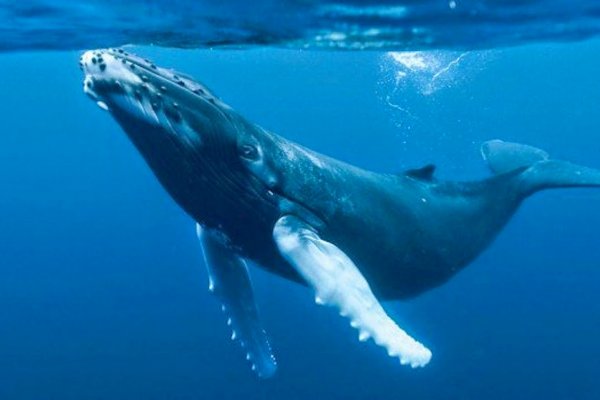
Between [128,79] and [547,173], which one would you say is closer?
[128,79]

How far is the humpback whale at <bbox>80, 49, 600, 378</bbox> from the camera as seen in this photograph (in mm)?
6648

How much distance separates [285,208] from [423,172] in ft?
11.7

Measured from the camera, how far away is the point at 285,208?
7.68 m

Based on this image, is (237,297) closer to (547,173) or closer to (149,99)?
(149,99)

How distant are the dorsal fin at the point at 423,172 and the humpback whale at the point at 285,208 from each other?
18 mm

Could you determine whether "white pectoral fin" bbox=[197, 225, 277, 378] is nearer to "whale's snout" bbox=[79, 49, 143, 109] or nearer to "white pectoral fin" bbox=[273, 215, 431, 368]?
"white pectoral fin" bbox=[273, 215, 431, 368]

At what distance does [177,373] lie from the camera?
31.3m

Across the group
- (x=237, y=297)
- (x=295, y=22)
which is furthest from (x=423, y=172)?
(x=295, y=22)

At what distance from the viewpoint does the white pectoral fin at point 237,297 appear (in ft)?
30.0

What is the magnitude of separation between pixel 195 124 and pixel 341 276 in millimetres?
2204

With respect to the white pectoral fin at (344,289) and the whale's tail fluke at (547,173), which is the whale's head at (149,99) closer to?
the white pectoral fin at (344,289)

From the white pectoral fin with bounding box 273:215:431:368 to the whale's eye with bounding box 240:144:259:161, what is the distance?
87cm

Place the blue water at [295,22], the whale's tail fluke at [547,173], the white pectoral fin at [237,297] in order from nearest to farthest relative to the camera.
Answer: the white pectoral fin at [237,297], the whale's tail fluke at [547,173], the blue water at [295,22]

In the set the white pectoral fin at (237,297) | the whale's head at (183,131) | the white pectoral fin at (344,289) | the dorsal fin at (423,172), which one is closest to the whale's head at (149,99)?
the whale's head at (183,131)
